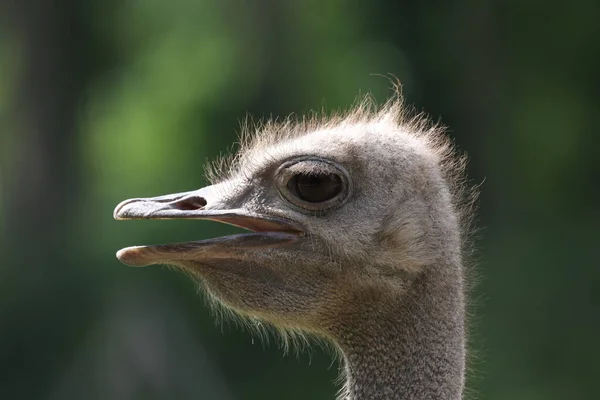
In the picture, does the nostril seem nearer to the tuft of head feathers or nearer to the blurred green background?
the tuft of head feathers

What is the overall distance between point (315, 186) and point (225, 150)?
315 inches

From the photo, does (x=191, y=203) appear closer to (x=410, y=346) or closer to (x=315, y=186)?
(x=315, y=186)

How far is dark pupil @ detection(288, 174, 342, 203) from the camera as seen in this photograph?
393 cm

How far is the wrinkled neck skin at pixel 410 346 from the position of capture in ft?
12.9

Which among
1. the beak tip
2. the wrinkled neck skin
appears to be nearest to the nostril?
the beak tip

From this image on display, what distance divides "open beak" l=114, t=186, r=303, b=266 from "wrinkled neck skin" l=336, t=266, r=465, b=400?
36cm

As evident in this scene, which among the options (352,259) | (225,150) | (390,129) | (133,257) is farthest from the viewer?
(225,150)

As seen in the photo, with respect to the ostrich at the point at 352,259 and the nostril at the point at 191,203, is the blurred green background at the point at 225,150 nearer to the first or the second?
the ostrich at the point at 352,259

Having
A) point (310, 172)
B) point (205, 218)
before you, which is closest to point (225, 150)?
point (310, 172)

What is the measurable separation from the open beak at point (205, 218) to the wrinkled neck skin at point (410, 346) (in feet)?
1.17

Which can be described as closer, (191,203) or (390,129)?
(191,203)

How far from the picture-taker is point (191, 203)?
392 cm
